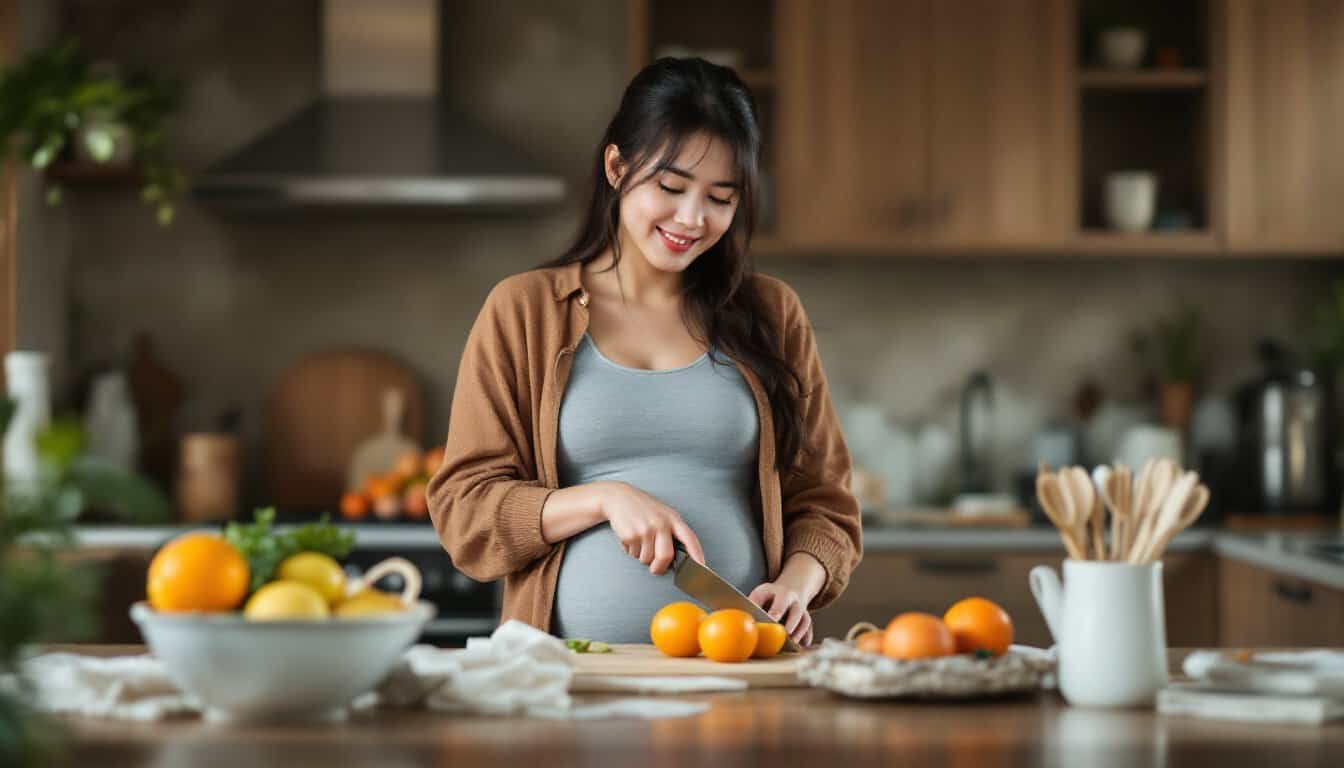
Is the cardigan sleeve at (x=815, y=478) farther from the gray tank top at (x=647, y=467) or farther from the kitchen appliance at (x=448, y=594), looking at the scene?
the kitchen appliance at (x=448, y=594)

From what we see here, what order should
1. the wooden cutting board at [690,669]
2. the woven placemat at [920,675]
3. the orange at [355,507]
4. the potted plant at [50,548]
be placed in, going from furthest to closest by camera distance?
the orange at [355,507] → the wooden cutting board at [690,669] → the woven placemat at [920,675] → the potted plant at [50,548]

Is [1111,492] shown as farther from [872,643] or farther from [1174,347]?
[1174,347]

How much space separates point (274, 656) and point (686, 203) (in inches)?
33.9

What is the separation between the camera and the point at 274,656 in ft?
3.75

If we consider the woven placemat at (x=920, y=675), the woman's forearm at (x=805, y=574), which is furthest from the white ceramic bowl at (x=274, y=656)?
the woman's forearm at (x=805, y=574)

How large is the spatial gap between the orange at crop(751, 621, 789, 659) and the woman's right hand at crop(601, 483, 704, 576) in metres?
0.13

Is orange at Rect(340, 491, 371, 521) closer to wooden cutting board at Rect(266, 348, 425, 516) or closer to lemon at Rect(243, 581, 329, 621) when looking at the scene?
wooden cutting board at Rect(266, 348, 425, 516)

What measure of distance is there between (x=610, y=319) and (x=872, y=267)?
2.27m

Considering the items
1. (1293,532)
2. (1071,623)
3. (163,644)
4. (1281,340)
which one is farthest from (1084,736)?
(1281,340)

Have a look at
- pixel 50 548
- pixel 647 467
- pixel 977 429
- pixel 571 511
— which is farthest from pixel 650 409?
pixel 977 429

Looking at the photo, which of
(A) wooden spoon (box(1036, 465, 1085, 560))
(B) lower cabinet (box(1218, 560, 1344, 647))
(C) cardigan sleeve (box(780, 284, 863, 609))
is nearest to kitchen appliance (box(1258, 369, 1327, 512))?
(B) lower cabinet (box(1218, 560, 1344, 647))

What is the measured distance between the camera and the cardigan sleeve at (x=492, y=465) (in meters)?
1.81

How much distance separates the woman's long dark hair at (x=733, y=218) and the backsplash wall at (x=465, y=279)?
2122mm

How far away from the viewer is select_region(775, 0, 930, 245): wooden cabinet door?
12.4 ft
